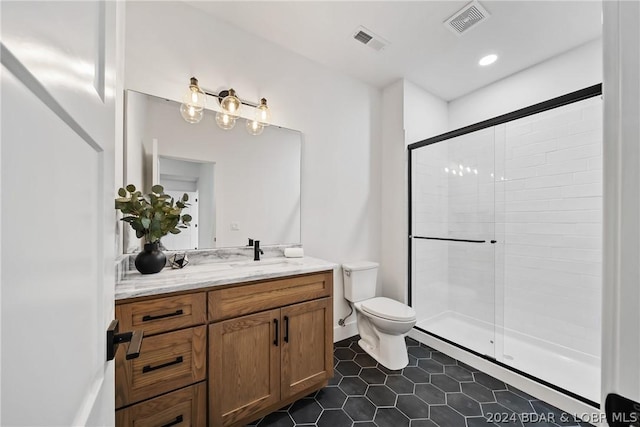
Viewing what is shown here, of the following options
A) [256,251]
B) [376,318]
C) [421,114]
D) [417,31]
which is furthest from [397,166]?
[256,251]

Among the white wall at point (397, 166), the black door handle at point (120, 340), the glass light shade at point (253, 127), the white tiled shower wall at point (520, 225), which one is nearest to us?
the black door handle at point (120, 340)

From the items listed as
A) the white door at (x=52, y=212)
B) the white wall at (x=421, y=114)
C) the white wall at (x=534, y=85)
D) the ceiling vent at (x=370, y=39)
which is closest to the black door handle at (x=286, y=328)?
the white door at (x=52, y=212)

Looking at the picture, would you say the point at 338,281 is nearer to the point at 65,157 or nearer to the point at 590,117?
the point at 65,157

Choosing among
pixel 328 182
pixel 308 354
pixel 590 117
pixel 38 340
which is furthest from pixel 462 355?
pixel 38 340

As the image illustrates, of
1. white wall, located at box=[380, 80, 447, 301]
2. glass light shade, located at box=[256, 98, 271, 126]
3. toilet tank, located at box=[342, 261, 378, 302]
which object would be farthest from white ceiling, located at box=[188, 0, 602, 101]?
toilet tank, located at box=[342, 261, 378, 302]

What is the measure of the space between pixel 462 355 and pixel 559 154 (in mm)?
1941

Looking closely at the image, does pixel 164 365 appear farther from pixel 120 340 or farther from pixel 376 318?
pixel 376 318

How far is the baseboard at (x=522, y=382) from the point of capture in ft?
5.03

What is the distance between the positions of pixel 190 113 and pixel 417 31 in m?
1.79

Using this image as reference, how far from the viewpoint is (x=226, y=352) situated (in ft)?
4.41

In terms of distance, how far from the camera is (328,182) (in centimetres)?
242

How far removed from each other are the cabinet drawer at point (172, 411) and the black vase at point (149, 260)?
1.99 ft

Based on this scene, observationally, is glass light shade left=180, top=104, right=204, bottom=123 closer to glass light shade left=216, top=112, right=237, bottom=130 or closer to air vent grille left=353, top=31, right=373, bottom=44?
glass light shade left=216, top=112, right=237, bottom=130

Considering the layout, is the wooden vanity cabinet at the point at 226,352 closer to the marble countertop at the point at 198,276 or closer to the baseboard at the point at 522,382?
the marble countertop at the point at 198,276
